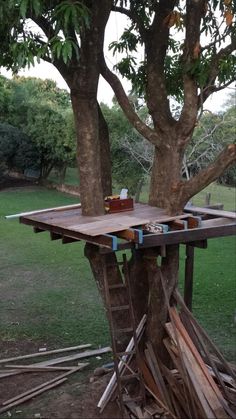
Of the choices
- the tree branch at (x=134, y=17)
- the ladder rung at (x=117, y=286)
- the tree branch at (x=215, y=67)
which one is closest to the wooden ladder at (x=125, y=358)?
the ladder rung at (x=117, y=286)

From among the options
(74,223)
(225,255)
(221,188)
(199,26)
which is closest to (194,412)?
(74,223)

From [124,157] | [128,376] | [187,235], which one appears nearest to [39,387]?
[128,376]

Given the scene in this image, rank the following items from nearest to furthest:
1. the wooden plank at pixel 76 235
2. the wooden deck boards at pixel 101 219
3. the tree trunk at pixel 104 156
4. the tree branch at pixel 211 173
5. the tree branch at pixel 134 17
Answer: the wooden plank at pixel 76 235 → the wooden deck boards at pixel 101 219 → the tree branch at pixel 211 173 → the tree branch at pixel 134 17 → the tree trunk at pixel 104 156

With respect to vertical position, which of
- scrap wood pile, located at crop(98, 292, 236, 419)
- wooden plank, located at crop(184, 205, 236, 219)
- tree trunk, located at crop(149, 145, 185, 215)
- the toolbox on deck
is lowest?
scrap wood pile, located at crop(98, 292, 236, 419)

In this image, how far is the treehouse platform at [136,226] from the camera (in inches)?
178

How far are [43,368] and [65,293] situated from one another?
368 cm

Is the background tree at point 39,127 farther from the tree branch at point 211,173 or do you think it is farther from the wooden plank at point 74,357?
the tree branch at point 211,173

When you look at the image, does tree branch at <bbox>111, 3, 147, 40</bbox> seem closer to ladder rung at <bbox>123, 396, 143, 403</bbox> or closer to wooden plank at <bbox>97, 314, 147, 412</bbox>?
wooden plank at <bbox>97, 314, 147, 412</bbox>

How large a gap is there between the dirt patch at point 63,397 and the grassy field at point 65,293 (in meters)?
1.32

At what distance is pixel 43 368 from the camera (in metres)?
6.36

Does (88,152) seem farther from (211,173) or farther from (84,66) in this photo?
(211,173)

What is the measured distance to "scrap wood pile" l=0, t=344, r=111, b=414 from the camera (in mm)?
5684

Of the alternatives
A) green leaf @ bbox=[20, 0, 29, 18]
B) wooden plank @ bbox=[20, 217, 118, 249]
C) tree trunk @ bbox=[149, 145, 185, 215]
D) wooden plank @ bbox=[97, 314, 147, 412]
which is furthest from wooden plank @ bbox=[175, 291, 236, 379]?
green leaf @ bbox=[20, 0, 29, 18]

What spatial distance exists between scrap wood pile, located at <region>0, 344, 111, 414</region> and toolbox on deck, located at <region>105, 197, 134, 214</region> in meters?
2.17
